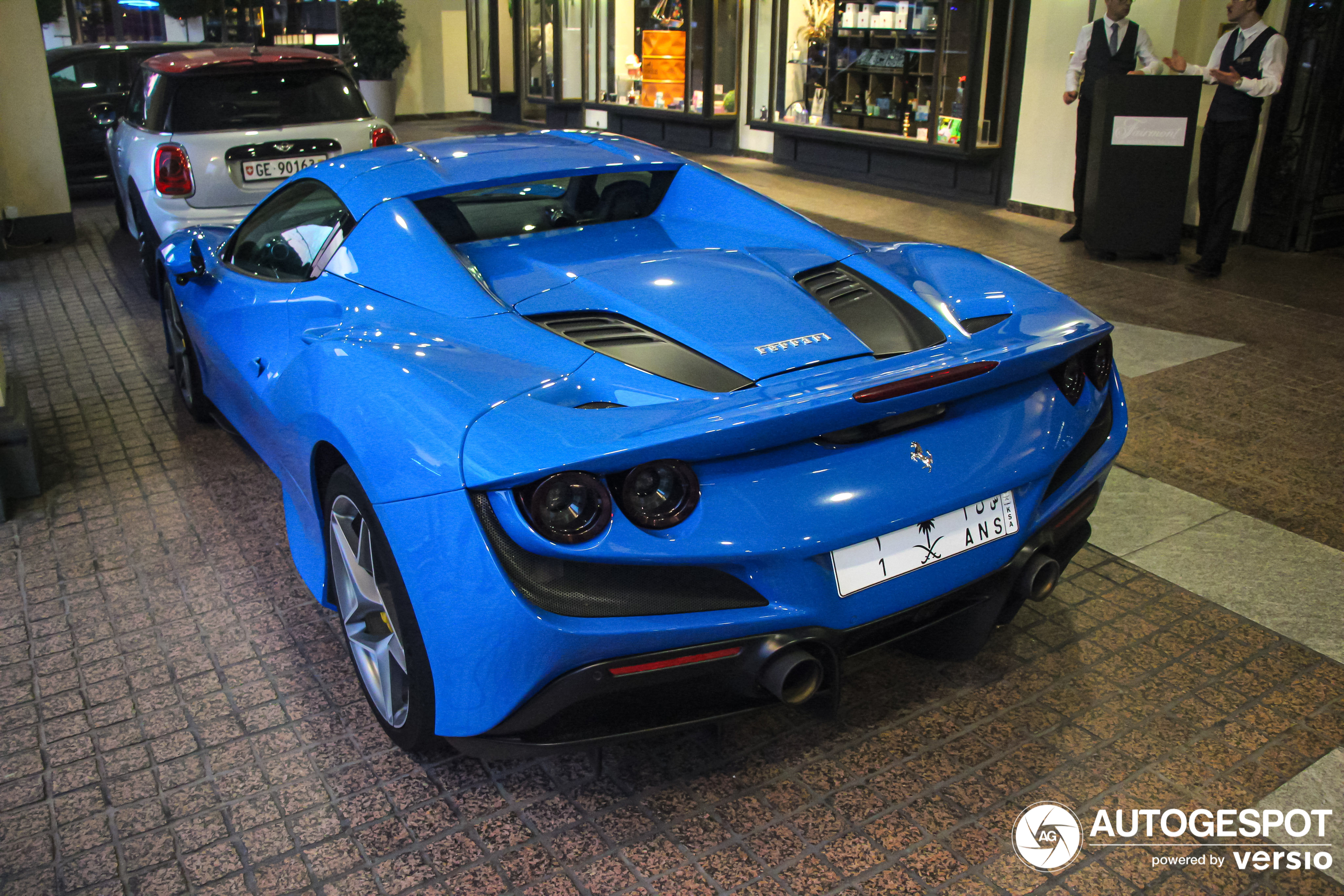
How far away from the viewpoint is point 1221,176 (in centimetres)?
745

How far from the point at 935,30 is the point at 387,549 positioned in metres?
9.99

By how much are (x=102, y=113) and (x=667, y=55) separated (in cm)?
734

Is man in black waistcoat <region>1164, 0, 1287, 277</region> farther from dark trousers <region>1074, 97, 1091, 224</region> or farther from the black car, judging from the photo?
the black car

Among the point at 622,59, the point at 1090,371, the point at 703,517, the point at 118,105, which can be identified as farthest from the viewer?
the point at 622,59

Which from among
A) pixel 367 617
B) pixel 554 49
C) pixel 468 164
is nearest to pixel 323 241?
pixel 468 164

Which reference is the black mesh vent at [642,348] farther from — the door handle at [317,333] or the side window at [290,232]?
the side window at [290,232]

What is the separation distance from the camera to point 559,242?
3.15m

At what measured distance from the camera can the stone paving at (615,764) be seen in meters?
2.21

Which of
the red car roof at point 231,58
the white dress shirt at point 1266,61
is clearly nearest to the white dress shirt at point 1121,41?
the white dress shirt at point 1266,61

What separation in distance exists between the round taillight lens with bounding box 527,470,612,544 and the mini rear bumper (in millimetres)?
258

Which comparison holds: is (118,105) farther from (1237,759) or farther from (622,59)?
(1237,759)

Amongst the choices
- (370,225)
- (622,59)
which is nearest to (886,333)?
(370,225)

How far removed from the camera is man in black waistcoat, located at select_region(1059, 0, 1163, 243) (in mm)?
8055

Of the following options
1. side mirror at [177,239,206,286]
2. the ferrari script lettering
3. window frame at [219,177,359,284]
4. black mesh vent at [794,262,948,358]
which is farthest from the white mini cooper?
the ferrari script lettering
